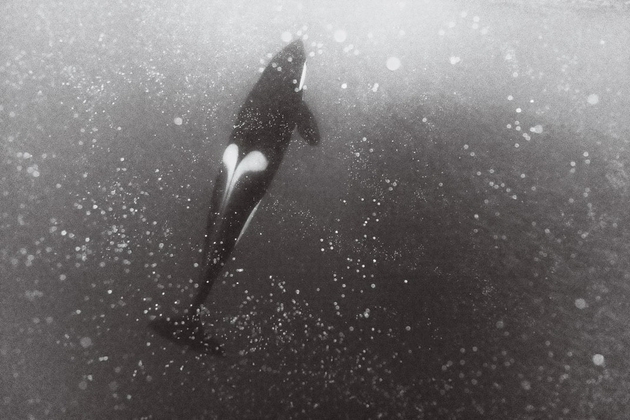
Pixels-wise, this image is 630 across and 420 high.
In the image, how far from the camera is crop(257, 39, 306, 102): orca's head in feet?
2.60

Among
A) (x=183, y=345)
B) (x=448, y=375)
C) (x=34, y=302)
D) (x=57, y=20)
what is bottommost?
(x=448, y=375)

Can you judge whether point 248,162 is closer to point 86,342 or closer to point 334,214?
point 334,214

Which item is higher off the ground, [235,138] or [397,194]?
[235,138]

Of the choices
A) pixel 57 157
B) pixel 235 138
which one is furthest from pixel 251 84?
pixel 57 157

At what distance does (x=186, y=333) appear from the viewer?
745 millimetres

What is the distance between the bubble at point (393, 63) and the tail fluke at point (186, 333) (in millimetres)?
703

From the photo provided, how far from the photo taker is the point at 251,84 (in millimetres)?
793

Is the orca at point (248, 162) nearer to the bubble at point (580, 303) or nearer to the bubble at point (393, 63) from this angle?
the bubble at point (393, 63)

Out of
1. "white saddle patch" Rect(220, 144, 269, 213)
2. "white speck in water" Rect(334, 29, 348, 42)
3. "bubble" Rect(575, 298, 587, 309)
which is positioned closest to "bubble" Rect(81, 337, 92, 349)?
"white saddle patch" Rect(220, 144, 269, 213)

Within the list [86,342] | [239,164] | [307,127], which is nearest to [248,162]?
[239,164]

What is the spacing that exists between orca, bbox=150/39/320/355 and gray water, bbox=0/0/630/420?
0.08ft

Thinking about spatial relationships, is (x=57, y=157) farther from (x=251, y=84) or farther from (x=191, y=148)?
(x=251, y=84)

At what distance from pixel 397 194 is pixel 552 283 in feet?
1.28

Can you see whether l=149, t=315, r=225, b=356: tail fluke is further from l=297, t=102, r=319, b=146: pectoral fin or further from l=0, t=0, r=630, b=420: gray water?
l=297, t=102, r=319, b=146: pectoral fin
